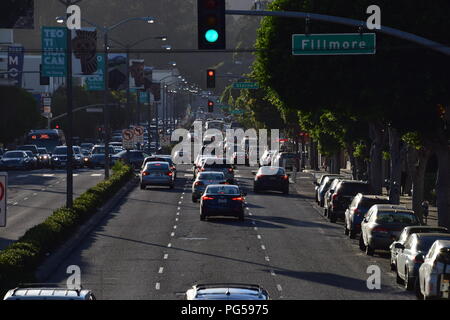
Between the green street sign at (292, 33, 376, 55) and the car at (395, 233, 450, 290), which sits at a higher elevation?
the green street sign at (292, 33, 376, 55)

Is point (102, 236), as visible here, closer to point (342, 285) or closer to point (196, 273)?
point (196, 273)

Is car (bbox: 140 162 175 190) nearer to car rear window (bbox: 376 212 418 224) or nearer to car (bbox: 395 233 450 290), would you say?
car rear window (bbox: 376 212 418 224)

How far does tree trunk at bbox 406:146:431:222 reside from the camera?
158 feet

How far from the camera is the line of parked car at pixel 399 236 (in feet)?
82.1

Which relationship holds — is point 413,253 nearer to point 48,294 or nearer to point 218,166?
point 48,294

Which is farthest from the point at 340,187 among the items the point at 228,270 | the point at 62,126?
the point at 62,126

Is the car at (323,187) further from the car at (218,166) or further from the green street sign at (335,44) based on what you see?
the green street sign at (335,44)

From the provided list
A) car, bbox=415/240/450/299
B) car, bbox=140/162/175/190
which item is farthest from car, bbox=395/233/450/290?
car, bbox=140/162/175/190

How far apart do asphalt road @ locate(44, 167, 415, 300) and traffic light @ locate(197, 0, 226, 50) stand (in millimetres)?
5894

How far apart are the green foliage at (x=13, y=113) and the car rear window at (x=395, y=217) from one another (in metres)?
82.1

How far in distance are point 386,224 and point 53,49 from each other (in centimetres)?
4560

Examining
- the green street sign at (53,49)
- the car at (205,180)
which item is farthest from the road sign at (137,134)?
the car at (205,180)

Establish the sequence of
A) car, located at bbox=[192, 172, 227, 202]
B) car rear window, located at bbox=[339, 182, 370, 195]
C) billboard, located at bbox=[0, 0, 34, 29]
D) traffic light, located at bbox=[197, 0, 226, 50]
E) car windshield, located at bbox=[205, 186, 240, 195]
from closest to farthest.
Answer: traffic light, located at bbox=[197, 0, 226, 50] → car windshield, located at bbox=[205, 186, 240, 195] → car rear window, located at bbox=[339, 182, 370, 195] → car, located at bbox=[192, 172, 227, 202] → billboard, located at bbox=[0, 0, 34, 29]
